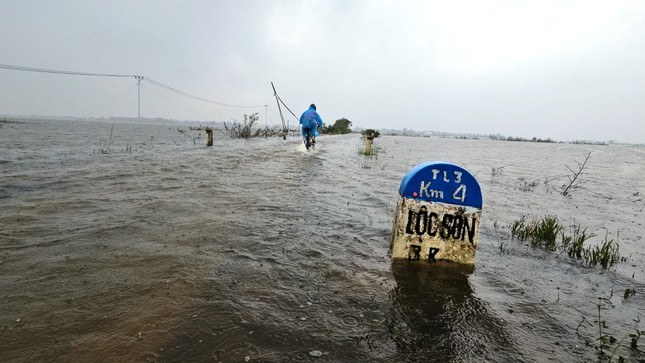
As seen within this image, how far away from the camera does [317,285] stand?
3.29m

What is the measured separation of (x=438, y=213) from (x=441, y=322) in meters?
1.53

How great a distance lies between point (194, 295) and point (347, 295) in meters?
1.41

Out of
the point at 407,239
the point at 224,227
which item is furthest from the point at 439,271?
the point at 224,227

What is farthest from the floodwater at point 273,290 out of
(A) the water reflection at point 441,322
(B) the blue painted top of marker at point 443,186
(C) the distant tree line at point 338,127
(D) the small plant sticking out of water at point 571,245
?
(C) the distant tree line at point 338,127

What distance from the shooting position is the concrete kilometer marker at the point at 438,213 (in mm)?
3961

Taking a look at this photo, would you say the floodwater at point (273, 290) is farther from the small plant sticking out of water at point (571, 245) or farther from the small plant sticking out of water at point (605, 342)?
the small plant sticking out of water at point (571, 245)

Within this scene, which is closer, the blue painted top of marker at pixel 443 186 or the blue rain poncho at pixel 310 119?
the blue painted top of marker at pixel 443 186

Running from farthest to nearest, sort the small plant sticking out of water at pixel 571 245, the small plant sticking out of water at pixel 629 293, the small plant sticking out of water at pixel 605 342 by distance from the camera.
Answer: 1. the small plant sticking out of water at pixel 571 245
2. the small plant sticking out of water at pixel 629 293
3. the small plant sticking out of water at pixel 605 342

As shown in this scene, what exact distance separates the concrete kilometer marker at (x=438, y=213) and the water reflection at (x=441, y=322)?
340 mm

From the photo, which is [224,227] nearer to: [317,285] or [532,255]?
[317,285]

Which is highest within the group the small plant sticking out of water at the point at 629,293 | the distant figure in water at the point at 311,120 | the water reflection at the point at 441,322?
the distant figure in water at the point at 311,120

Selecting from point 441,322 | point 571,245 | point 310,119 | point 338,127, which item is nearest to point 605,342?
point 441,322

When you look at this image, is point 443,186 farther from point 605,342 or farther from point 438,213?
point 605,342

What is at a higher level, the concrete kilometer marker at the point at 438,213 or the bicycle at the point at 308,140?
the bicycle at the point at 308,140
